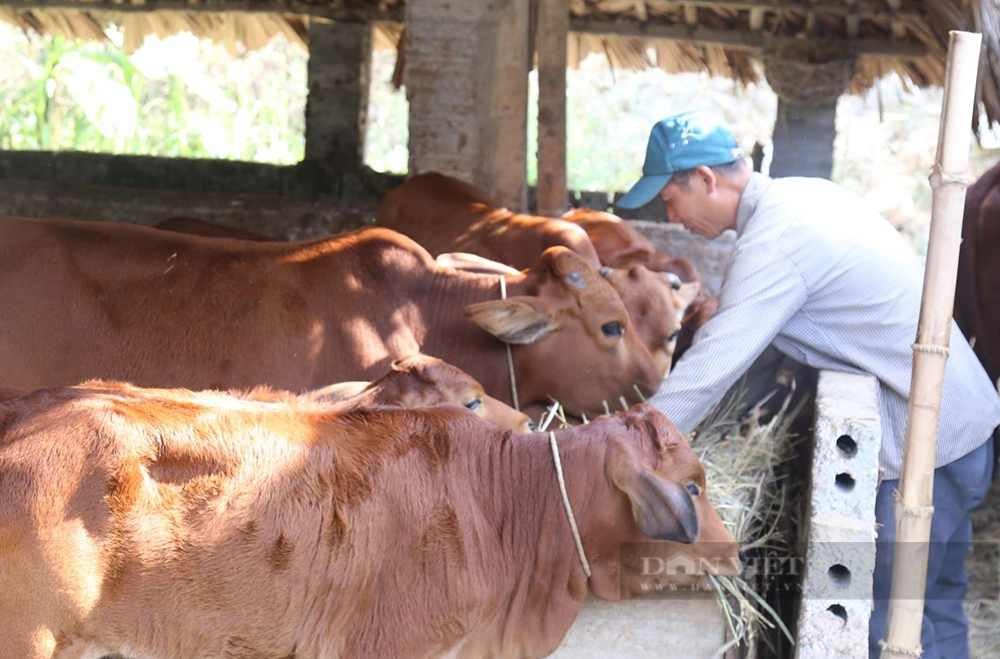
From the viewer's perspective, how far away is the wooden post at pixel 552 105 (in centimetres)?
838

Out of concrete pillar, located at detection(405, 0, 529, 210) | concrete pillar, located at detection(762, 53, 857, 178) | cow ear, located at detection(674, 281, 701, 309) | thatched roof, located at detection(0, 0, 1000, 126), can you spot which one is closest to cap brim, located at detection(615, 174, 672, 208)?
cow ear, located at detection(674, 281, 701, 309)

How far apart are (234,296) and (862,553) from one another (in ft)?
8.40

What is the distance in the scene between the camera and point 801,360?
4680 millimetres

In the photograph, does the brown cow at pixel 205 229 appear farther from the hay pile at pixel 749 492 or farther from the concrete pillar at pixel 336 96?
the concrete pillar at pixel 336 96

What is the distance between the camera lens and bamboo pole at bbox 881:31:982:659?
3.66 m

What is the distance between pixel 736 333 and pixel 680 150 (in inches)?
30.0

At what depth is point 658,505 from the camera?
3441 millimetres

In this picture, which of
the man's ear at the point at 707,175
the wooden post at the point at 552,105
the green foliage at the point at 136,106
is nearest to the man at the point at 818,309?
the man's ear at the point at 707,175

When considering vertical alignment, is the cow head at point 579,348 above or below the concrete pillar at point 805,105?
below

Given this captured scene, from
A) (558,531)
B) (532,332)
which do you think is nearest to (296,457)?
(558,531)

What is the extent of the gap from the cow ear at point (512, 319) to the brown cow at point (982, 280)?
7.72 feet

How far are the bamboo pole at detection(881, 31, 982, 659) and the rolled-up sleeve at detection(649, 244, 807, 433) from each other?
0.65 meters

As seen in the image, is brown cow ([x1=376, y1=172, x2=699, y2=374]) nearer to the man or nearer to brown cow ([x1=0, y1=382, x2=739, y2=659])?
the man

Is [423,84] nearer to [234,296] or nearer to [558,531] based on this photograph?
[234,296]
